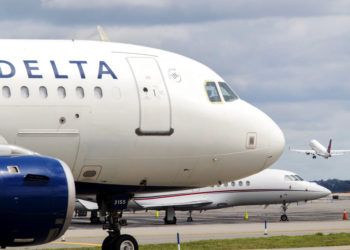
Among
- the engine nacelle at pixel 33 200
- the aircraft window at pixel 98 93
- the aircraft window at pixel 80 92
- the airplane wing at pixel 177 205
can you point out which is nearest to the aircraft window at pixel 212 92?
the aircraft window at pixel 98 93

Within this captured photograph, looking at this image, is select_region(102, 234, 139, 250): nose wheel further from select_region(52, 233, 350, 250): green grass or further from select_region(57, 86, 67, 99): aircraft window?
select_region(52, 233, 350, 250): green grass

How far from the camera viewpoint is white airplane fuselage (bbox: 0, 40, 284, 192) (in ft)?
54.7

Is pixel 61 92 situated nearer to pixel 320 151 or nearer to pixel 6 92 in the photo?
pixel 6 92

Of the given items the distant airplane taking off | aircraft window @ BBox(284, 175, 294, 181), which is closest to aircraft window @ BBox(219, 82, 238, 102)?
aircraft window @ BBox(284, 175, 294, 181)

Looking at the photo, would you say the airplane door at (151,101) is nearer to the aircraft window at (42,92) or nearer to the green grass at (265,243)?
the aircraft window at (42,92)

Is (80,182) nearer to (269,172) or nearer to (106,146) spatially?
(106,146)

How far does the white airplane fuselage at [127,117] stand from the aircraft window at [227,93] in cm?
14

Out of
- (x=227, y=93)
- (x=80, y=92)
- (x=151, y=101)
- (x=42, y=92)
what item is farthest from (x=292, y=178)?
(x=42, y=92)

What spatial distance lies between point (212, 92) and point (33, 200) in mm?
7819

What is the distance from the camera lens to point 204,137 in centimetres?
1825

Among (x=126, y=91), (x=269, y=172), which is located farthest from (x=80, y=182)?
(x=269, y=172)

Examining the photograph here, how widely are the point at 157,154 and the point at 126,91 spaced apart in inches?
52.5

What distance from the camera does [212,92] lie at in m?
18.9

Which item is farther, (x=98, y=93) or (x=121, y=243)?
(x=121, y=243)
